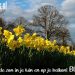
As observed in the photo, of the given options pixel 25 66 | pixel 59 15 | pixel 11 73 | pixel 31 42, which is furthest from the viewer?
pixel 59 15

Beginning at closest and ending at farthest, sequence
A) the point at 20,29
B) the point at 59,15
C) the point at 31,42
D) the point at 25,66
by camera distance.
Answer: the point at 25,66 < the point at 20,29 < the point at 31,42 < the point at 59,15

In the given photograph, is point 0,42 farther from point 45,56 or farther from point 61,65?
point 61,65

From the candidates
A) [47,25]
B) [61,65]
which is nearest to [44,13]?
[47,25]

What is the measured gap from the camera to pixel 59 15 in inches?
2274

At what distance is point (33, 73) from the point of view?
6176 millimetres

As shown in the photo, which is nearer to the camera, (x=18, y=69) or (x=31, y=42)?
(x=18, y=69)

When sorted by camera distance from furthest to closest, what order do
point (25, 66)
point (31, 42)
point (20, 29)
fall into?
point (31, 42) < point (20, 29) < point (25, 66)

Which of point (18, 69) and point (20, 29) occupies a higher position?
point (20, 29)

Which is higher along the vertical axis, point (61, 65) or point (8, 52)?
point (8, 52)

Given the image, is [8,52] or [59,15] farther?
[59,15]

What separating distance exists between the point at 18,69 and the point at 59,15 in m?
52.1

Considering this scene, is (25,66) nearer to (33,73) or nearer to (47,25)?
(33,73)

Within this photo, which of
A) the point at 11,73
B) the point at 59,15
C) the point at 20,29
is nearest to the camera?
the point at 11,73

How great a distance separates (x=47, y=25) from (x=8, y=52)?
52.6 m
